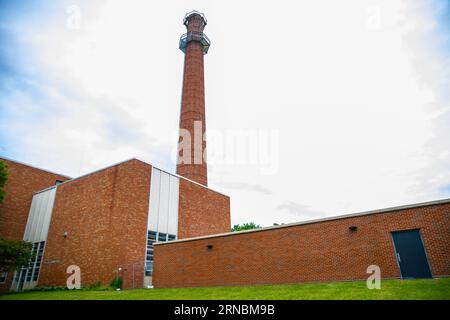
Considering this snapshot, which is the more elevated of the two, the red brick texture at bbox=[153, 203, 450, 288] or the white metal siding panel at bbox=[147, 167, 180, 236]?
the white metal siding panel at bbox=[147, 167, 180, 236]

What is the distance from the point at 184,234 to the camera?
74.4 feet

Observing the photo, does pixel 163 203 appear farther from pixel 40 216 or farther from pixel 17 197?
pixel 17 197

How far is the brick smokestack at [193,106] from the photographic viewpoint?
26.8 meters

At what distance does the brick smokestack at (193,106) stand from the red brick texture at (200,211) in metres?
1.63

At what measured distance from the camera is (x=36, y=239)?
22891mm

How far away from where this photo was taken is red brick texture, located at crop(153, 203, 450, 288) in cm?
1180

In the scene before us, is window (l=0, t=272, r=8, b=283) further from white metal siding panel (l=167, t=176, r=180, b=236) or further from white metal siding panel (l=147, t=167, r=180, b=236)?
white metal siding panel (l=167, t=176, r=180, b=236)

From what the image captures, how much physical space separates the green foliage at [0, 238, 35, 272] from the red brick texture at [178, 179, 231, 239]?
385 inches

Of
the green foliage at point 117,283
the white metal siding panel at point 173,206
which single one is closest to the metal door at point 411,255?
the green foliage at point 117,283

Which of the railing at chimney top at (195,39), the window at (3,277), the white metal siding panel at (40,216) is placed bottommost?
the window at (3,277)

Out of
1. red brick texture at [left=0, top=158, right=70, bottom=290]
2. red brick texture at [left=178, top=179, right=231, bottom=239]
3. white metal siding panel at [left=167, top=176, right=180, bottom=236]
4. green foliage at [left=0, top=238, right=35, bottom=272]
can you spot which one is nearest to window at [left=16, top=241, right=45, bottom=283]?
red brick texture at [left=0, top=158, right=70, bottom=290]

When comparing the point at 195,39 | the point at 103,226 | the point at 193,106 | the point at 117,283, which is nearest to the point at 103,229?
the point at 103,226

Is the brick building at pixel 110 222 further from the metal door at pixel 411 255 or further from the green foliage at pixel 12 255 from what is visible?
the metal door at pixel 411 255

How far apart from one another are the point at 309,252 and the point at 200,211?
12.7 meters
